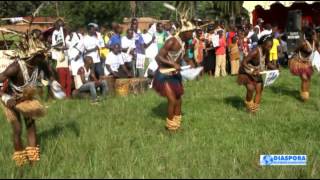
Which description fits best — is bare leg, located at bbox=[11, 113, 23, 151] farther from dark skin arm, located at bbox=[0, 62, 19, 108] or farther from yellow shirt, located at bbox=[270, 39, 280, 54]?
yellow shirt, located at bbox=[270, 39, 280, 54]

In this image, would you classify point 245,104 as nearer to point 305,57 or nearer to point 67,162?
point 305,57

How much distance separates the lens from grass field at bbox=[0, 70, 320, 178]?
723 cm

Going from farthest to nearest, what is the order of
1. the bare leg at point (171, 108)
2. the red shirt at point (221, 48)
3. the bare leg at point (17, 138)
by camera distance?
the red shirt at point (221, 48) < the bare leg at point (171, 108) < the bare leg at point (17, 138)

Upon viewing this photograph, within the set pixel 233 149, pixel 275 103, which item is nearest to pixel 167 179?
pixel 233 149

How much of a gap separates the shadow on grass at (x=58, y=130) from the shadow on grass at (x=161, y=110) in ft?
6.20

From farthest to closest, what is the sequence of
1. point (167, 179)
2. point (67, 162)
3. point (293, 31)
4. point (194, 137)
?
point (293, 31) → point (194, 137) → point (67, 162) → point (167, 179)

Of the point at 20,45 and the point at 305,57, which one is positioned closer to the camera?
the point at 20,45

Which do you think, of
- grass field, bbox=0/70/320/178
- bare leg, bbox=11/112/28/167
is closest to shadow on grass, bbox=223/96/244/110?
grass field, bbox=0/70/320/178

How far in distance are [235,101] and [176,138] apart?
13.3 feet

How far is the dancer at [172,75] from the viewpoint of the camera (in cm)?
1002

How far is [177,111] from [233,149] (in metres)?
1.81

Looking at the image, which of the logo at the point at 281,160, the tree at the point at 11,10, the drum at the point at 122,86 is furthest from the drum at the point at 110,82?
the logo at the point at 281,160

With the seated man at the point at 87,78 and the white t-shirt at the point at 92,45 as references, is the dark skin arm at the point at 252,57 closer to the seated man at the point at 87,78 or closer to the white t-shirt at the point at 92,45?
the seated man at the point at 87,78

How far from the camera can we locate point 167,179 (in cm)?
677
